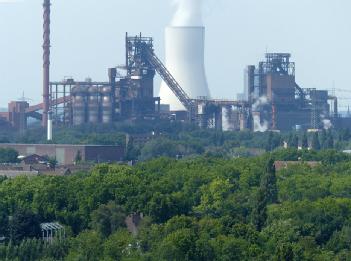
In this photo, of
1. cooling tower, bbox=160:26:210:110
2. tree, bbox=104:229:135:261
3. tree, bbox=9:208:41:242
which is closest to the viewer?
tree, bbox=104:229:135:261

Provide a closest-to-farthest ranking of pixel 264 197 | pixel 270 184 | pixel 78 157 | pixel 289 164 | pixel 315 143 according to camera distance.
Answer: pixel 264 197 → pixel 270 184 → pixel 289 164 → pixel 78 157 → pixel 315 143

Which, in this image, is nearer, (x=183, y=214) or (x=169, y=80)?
(x=183, y=214)

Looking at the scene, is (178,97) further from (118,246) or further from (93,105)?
(118,246)

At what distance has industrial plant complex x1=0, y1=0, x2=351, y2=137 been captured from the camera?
112m

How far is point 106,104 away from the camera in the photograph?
384 feet

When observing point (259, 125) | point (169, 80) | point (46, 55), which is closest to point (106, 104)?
point (46, 55)

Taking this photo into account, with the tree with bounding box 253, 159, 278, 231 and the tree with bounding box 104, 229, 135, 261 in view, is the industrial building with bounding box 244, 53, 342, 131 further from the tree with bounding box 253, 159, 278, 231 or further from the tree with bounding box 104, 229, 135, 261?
the tree with bounding box 104, 229, 135, 261

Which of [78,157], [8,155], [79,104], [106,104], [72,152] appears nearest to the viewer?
[8,155]

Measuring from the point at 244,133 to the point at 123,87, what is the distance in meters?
7.76

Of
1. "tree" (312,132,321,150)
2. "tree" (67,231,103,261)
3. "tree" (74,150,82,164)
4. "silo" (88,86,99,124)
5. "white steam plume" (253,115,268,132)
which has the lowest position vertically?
"tree" (67,231,103,261)

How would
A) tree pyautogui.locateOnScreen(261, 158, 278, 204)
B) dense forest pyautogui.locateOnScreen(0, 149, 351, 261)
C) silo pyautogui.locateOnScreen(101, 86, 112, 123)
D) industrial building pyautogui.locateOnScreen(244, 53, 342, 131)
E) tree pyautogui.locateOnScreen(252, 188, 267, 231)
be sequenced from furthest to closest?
industrial building pyautogui.locateOnScreen(244, 53, 342, 131), silo pyautogui.locateOnScreen(101, 86, 112, 123), tree pyautogui.locateOnScreen(261, 158, 278, 204), tree pyautogui.locateOnScreen(252, 188, 267, 231), dense forest pyautogui.locateOnScreen(0, 149, 351, 261)

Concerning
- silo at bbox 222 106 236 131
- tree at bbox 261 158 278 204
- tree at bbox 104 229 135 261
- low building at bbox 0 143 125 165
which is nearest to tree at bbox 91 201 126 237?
tree at bbox 104 229 135 261

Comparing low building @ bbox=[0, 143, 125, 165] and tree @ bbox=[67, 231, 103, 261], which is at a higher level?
low building @ bbox=[0, 143, 125, 165]

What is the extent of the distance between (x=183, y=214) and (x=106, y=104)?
6609cm
